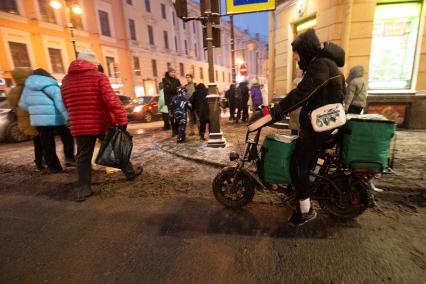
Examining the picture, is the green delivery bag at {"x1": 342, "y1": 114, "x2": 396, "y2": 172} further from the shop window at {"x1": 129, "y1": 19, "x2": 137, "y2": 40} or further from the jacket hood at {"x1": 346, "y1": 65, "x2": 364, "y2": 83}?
the shop window at {"x1": 129, "y1": 19, "x2": 137, "y2": 40}

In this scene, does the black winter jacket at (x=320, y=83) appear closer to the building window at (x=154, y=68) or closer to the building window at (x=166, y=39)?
the building window at (x=154, y=68)

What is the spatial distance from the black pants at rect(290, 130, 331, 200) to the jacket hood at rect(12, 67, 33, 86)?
5184mm

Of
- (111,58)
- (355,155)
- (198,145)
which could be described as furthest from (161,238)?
(111,58)

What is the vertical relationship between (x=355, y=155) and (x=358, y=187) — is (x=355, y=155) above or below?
above

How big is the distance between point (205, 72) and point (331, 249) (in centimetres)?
4430

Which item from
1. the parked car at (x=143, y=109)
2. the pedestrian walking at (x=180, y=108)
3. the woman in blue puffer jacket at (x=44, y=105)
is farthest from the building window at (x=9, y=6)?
the woman in blue puffer jacket at (x=44, y=105)

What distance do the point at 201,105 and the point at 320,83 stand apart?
499 centimetres

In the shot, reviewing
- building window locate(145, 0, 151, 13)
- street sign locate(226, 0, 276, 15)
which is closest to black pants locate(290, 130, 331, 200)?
street sign locate(226, 0, 276, 15)

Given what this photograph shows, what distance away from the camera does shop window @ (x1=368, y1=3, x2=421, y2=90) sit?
7.16 metres

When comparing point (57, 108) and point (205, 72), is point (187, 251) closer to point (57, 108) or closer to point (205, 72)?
point (57, 108)

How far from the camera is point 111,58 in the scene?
85.5ft

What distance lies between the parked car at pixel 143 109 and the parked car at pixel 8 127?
541 cm

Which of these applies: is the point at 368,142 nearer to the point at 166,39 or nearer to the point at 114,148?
the point at 114,148

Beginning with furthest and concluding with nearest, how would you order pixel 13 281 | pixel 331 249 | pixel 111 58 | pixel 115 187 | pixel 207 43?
1. pixel 111 58
2. pixel 207 43
3. pixel 115 187
4. pixel 331 249
5. pixel 13 281
